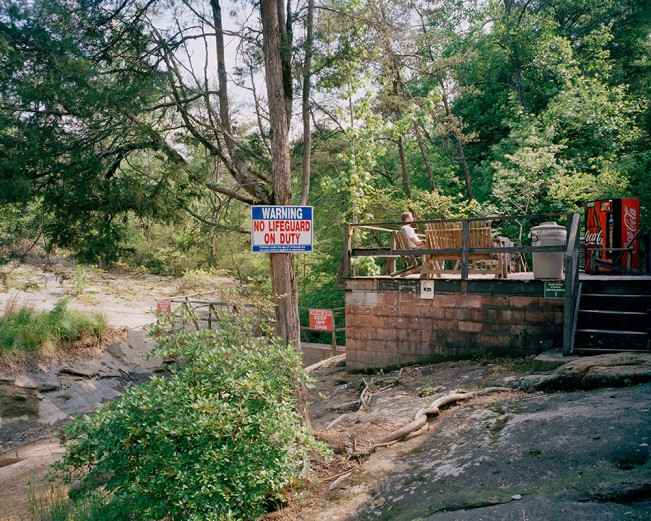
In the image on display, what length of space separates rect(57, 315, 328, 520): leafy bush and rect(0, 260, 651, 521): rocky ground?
28.1 inches

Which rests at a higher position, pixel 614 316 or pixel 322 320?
→ pixel 614 316

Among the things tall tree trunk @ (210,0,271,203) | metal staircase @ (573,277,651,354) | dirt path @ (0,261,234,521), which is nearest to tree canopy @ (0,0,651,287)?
tall tree trunk @ (210,0,271,203)

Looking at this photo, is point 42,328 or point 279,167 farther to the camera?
point 42,328

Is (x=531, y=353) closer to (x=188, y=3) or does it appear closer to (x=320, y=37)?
(x=320, y=37)

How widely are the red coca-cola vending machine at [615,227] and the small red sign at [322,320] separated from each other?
23.2ft

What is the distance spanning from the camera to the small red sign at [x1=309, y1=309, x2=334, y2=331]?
51.6 ft

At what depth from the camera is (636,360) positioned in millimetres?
6922

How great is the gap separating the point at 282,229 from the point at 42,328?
422 inches

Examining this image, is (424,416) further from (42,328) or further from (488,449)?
(42,328)

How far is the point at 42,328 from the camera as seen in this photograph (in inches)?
575

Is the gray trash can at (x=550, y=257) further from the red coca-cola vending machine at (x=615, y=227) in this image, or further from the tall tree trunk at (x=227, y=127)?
the tall tree trunk at (x=227, y=127)

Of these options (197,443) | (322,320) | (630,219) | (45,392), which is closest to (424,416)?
(197,443)

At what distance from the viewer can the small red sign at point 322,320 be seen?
51.6ft

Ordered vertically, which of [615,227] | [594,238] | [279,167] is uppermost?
[279,167]
